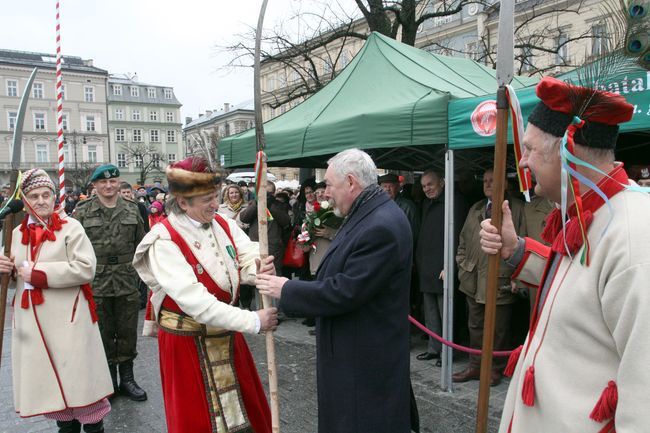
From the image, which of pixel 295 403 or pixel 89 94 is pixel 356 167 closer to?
pixel 295 403

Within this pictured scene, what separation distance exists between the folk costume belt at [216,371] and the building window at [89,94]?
217 ft

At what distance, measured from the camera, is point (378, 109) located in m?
4.71

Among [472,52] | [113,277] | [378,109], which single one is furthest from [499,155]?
[472,52]

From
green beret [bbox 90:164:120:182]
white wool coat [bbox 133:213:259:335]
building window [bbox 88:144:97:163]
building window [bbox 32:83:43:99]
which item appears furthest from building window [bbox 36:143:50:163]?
white wool coat [bbox 133:213:259:335]

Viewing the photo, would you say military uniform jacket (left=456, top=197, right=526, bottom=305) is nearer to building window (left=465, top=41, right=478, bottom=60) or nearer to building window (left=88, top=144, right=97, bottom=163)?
building window (left=465, top=41, right=478, bottom=60)

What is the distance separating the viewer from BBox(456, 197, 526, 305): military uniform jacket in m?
4.47

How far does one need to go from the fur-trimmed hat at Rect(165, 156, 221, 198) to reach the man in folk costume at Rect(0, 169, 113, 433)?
1326 millimetres

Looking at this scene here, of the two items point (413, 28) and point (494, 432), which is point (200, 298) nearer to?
point (494, 432)

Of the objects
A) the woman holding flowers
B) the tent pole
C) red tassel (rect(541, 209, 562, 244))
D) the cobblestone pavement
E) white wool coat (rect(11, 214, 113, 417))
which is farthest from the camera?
the woman holding flowers

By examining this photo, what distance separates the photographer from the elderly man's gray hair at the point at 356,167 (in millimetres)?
2453

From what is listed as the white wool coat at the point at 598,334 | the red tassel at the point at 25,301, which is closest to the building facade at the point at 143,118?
the red tassel at the point at 25,301

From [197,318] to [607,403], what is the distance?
172 centimetres

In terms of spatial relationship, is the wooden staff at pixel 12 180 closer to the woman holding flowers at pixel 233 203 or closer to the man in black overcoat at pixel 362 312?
the man in black overcoat at pixel 362 312

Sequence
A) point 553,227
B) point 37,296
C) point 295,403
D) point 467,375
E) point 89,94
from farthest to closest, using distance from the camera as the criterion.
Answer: point 89,94
point 467,375
point 295,403
point 37,296
point 553,227
